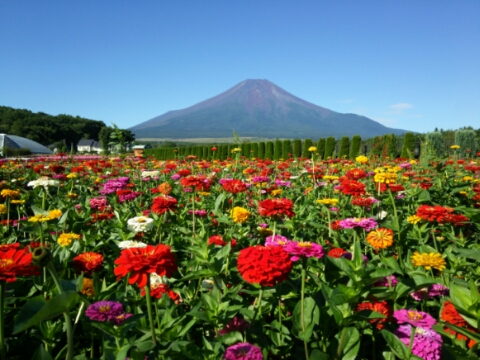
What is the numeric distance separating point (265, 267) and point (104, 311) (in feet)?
1.89

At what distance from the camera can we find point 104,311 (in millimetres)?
1242

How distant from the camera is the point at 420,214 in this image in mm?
2230

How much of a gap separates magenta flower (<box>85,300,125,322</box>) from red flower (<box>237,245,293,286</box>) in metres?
0.46

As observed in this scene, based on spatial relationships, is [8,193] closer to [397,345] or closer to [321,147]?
[397,345]

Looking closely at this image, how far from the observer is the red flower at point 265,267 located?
126 cm

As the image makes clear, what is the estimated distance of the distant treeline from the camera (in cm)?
7444

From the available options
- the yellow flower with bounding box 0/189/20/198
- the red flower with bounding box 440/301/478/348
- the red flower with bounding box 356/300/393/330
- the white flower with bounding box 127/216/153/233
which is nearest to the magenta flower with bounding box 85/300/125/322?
the white flower with bounding box 127/216/153/233

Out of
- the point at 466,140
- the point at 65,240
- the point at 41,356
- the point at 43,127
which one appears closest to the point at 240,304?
the point at 41,356

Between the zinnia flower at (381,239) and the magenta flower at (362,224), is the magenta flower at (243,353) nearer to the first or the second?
the zinnia flower at (381,239)

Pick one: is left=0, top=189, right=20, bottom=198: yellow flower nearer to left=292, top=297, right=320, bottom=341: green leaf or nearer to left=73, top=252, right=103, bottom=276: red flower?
left=73, top=252, right=103, bottom=276: red flower

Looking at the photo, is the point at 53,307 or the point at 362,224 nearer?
the point at 53,307

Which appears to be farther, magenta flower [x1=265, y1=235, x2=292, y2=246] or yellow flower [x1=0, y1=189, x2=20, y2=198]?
yellow flower [x1=0, y1=189, x2=20, y2=198]

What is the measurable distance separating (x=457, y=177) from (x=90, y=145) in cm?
9727

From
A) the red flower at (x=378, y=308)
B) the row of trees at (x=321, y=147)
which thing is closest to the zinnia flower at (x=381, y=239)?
the red flower at (x=378, y=308)
